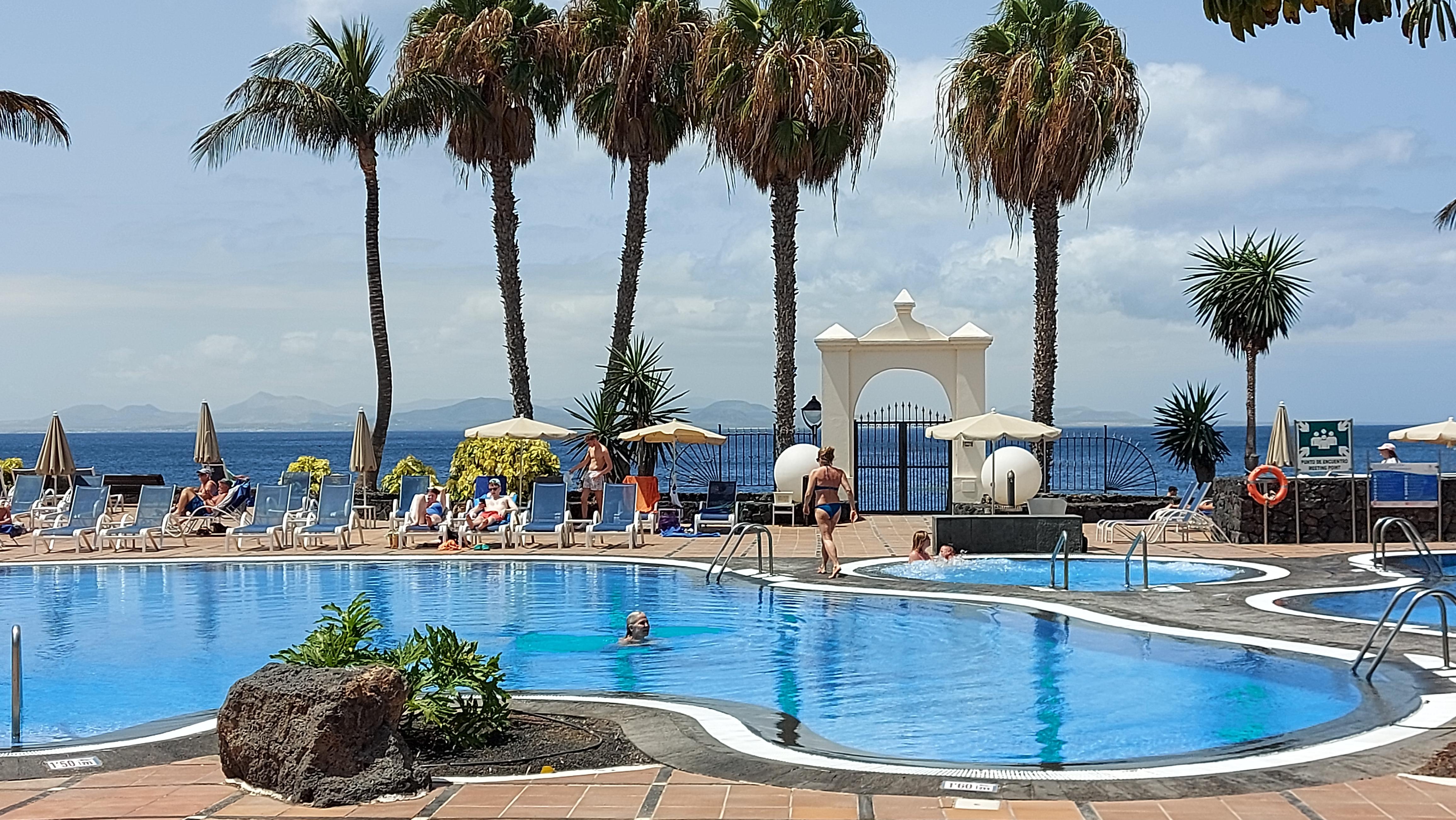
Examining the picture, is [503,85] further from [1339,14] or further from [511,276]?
[1339,14]

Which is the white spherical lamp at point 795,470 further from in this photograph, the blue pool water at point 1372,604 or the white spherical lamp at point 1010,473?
the blue pool water at point 1372,604

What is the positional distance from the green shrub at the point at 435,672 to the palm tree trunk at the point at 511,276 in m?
19.6

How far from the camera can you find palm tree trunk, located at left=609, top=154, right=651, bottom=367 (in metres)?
26.4

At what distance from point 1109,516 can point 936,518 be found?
6.02 meters

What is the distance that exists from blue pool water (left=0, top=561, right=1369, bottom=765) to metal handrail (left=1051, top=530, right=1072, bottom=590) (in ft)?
3.88

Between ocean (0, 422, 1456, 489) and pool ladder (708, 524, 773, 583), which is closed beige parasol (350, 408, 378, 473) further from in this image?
ocean (0, 422, 1456, 489)

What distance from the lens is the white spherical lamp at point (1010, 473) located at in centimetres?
2211

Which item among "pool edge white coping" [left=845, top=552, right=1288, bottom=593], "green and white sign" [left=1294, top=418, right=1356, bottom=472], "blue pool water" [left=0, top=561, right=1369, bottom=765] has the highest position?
"green and white sign" [left=1294, top=418, right=1356, bottom=472]

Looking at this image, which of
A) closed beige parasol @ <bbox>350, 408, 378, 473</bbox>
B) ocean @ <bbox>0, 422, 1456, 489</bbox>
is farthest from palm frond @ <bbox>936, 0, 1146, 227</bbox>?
ocean @ <bbox>0, 422, 1456, 489</bbox>

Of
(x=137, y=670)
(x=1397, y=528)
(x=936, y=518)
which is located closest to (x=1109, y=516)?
(x=1397, y=528)

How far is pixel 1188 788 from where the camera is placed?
604 cm

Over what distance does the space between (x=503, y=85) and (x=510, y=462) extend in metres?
7.74

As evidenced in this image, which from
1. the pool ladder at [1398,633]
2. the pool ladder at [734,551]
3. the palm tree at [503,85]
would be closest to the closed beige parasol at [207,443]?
the palm tree at [503,85]

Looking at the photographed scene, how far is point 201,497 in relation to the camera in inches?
874
